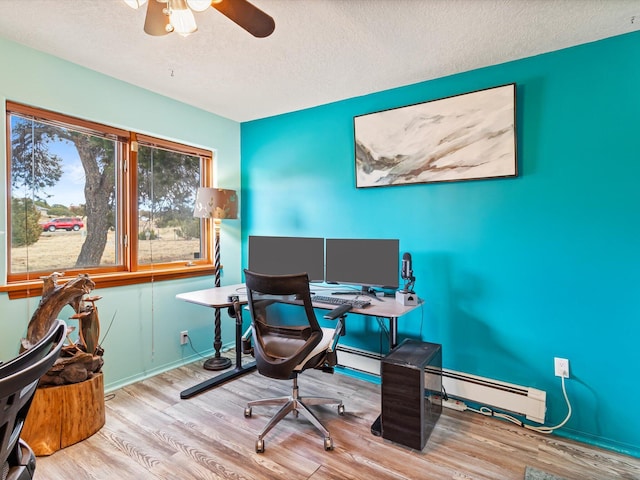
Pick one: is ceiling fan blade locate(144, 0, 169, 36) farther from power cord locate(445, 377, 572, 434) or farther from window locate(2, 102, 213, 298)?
power cord locate(445, 377, 572, 434)

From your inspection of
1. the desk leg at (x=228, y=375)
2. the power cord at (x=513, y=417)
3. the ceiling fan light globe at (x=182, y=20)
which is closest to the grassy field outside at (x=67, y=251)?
the desk leg at (x=228, y=375)

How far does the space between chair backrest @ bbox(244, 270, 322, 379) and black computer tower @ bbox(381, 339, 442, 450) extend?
486 mm

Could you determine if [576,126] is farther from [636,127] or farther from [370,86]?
[370,86]

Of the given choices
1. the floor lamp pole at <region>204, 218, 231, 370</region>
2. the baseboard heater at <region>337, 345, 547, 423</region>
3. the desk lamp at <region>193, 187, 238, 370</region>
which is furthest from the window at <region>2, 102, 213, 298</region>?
the baseboard heater at <region>337, 345, 547, 423</region>

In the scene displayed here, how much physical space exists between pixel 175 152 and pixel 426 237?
7.94 feet

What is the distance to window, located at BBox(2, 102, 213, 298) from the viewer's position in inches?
90.0

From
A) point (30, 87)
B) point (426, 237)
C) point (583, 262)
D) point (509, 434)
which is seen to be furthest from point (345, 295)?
point (30, 87)

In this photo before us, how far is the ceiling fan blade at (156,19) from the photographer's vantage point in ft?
4.54

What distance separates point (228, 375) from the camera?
2.88 m

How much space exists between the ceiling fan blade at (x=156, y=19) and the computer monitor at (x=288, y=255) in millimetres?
1725

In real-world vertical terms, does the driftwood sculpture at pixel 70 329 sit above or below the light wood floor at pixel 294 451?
above

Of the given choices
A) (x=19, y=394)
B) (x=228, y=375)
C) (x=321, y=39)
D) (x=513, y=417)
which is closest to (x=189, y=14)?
(x=321, y=39)

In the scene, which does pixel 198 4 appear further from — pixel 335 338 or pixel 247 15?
pixel 335 338

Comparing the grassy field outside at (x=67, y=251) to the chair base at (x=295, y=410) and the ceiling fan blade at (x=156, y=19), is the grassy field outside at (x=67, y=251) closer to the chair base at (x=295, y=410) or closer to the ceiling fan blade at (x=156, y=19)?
the chair base at (x=295, y=410)
